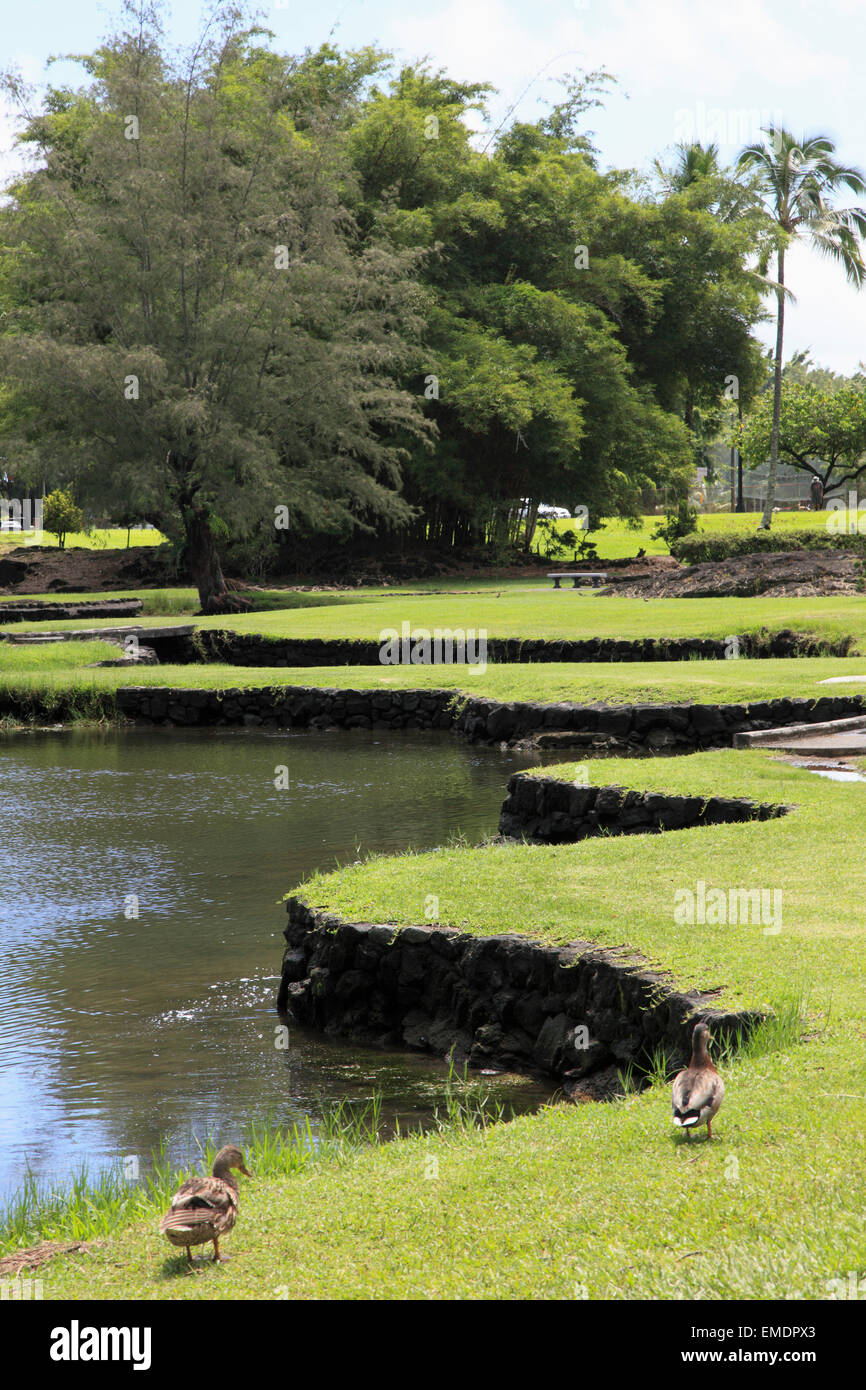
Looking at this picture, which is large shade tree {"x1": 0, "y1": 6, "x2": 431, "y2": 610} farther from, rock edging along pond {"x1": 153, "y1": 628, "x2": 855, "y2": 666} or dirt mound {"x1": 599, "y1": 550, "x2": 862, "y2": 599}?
dirt mound {"x1": 599, "y1": 550, "x2": 862, "y2": 599}

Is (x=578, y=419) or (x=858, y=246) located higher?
(x=858, y=246)

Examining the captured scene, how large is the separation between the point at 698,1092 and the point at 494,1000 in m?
2.77

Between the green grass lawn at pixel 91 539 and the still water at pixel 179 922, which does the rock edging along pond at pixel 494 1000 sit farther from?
the green grass lawn at pixel 91 539

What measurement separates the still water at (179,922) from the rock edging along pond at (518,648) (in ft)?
15.2

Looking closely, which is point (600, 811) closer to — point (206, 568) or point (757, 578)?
point (757, 578)

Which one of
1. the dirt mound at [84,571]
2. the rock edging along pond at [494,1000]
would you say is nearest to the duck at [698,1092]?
the rock edging along pond at [494,1000]

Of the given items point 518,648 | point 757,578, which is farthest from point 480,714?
point 757,578

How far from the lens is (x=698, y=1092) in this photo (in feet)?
15.2
